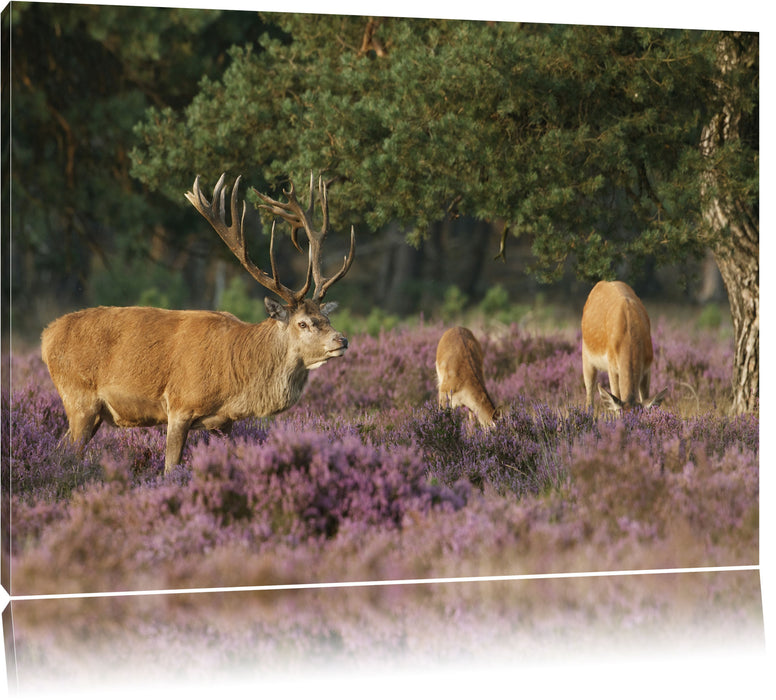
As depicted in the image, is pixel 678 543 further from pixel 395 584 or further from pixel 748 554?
pixel 395 584

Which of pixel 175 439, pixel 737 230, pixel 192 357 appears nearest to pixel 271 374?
pixel 192 357

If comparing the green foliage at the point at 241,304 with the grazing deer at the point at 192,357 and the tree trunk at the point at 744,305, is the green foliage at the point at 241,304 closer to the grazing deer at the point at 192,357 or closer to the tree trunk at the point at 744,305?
the grazing deer at the point at 192,357

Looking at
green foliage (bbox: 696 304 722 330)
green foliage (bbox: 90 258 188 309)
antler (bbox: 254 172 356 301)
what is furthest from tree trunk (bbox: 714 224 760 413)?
green foliage (bbox: 90 258 188 309)

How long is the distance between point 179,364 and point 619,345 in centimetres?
345

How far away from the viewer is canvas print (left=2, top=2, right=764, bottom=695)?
5531 millimetres

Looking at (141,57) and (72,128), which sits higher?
(141,57)

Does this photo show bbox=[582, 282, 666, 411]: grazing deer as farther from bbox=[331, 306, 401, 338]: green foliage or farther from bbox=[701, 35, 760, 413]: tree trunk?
bbox=[331, 306, 401, 338]: green foliage

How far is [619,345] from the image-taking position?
8.16 m

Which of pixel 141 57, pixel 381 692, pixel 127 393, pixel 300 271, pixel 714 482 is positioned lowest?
pixel 381 692

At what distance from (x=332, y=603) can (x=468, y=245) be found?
1454cm

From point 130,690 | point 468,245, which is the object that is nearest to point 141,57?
Result: point 130,690

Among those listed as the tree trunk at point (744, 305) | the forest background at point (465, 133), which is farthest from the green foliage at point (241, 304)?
the tree trunk at point (744, 305)

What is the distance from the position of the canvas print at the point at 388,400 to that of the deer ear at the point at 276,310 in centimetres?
2

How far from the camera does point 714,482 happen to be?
6.48 m
